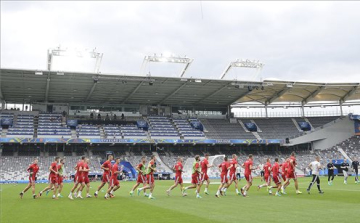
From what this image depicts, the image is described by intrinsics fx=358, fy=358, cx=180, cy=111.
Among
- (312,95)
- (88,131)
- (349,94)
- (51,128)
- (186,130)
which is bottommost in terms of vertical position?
(88,131)

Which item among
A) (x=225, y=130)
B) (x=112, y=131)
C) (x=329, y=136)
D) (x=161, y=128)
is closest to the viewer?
(x=112, y=131)

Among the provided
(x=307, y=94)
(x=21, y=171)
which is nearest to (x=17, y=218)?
(x=21, y=171)

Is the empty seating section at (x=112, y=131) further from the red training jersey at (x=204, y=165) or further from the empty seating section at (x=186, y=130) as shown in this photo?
the red training jersey at (x=204, y=165)

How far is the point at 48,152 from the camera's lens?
53781 mm

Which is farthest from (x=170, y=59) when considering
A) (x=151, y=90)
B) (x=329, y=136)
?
(x=329, y=136)

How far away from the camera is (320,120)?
6644 cm

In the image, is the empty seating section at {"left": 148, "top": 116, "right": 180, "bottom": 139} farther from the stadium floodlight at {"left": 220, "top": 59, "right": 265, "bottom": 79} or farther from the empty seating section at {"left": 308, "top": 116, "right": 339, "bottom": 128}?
the empty seating section at {"left": 308, "top": 116, "right": 339, "bottom": 128}

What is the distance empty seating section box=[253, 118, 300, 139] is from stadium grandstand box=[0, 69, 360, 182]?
0.18m

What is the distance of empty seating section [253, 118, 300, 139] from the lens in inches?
2472

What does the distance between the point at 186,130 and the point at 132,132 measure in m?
9.26

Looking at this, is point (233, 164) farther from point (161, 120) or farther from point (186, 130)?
point (161, 120)

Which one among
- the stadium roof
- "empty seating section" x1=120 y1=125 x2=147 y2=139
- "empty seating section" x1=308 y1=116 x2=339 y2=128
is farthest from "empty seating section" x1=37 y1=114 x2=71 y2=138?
"empty seating section" x1=308 y1=116 x2=339 y2=128

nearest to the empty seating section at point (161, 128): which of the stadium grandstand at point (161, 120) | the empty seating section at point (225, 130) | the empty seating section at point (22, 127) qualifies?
the stadium grandstand at point (161, 120)

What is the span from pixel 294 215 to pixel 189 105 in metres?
55.4
